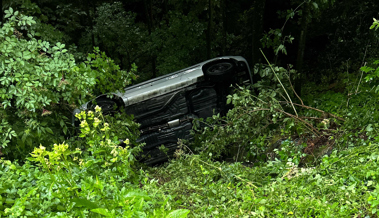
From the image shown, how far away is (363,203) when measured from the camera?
2.69 metres

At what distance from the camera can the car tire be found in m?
7.14

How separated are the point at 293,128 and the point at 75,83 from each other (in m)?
3.31

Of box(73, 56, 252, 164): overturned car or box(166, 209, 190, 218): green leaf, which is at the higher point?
box(166, 209, 190, 218): green leaf

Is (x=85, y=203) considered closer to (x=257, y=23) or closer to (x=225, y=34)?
Answer: (x=257, y=23)

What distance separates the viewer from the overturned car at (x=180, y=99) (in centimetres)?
714

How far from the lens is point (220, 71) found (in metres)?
7.16

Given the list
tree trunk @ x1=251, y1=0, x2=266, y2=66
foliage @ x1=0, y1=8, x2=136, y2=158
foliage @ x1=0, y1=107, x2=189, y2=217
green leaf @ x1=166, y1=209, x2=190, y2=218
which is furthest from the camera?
tree trunk @ x1=251, y1=0, x2=266, y2=66

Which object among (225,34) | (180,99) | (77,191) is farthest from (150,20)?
(77,191)

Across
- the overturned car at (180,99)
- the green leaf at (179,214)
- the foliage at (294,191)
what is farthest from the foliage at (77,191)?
the overturned car at (180,99)

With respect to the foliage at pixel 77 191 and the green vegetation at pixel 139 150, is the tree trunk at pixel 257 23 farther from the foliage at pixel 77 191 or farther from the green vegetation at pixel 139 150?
the foliage at pixel 77 191

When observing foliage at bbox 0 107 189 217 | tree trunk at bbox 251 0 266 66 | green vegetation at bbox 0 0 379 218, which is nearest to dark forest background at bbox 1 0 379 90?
tree trunk at bbox 251 0 266 66

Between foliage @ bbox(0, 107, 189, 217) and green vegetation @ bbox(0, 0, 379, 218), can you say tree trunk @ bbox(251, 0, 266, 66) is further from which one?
foliage @ bbox(0, 107, 189, 217)

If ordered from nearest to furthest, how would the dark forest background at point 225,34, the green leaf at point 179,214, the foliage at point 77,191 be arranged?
the green leaf at point 179,214 < the foliage at point 77,191 < the dark forest background at point 225,34

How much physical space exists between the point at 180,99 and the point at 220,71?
3.66 ft
